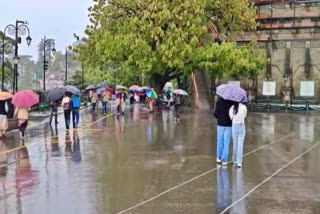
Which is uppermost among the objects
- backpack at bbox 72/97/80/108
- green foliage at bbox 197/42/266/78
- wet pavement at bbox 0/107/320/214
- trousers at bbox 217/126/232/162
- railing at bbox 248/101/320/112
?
green foliage at bbox 197/42/266/78

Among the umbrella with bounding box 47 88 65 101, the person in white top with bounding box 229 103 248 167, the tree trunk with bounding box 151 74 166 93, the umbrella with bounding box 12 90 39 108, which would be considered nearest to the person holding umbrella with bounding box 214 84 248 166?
the person in white top with bounding box 229 103 248 167

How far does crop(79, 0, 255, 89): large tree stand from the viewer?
32.6 metres

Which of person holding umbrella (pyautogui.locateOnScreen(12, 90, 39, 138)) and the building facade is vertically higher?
the building facade

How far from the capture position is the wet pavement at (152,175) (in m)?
7.95

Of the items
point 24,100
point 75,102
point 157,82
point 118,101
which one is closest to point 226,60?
point 157,82

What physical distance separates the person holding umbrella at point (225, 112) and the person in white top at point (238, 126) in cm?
13

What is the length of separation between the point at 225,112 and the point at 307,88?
112 feet

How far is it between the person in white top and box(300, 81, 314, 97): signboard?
3379 centimetres

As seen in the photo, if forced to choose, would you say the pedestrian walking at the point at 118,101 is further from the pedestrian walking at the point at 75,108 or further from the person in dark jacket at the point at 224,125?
the person in dark jacket at the point at 224,125

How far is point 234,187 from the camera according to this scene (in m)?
9.24

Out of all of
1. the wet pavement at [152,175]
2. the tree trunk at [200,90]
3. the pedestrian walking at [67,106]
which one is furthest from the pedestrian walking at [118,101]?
the tree trunk at [200,90]

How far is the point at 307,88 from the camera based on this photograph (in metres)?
44.0

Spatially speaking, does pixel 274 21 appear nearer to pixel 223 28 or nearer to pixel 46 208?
pixel 223 28

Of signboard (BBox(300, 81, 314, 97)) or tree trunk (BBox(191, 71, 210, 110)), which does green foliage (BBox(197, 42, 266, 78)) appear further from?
signboard (BBox(300, 81, 314, 97))
